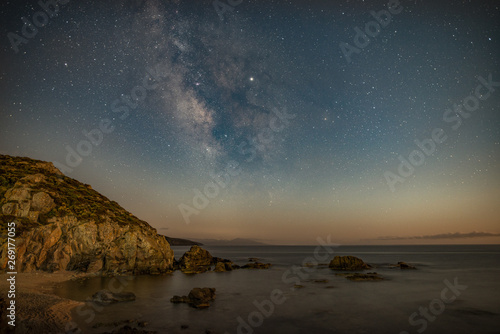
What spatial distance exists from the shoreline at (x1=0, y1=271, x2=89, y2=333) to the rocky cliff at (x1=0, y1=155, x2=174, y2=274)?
4.31m

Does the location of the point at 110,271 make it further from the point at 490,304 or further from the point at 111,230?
the point at 490,304

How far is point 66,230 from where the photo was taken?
39750 mm

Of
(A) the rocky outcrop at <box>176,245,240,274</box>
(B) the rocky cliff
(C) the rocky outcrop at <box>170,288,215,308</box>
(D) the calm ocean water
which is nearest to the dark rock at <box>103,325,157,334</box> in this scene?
(D) the calm ocean water

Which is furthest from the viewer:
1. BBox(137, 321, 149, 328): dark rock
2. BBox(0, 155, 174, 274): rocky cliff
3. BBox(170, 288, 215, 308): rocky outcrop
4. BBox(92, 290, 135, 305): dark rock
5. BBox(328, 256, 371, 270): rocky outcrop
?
BBox(328, 256, 371, 270): rocky outcrop

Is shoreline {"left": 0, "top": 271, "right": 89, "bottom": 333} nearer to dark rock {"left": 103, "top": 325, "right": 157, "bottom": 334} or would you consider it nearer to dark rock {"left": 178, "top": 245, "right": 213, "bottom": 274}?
dark rock {"left": 103, "top": 325, "right": 157, "bottom": 334}

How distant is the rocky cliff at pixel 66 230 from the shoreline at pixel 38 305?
4314 mm

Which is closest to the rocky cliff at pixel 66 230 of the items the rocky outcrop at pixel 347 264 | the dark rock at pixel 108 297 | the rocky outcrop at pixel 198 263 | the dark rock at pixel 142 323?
the rocky outcrop at pixel 198 263

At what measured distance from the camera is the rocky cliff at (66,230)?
36438mm

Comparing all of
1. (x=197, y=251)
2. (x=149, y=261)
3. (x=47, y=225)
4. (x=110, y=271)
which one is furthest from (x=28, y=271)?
(x=197, y=251)

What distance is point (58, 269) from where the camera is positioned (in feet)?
125

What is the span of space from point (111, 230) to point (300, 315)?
35.7 metres

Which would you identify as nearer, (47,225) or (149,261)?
(47,225)

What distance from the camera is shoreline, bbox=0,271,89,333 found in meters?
16.4

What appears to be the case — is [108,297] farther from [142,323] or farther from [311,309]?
[311,309]
